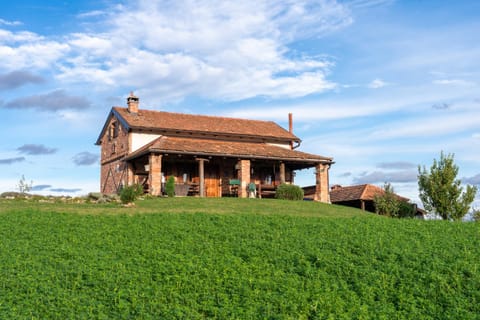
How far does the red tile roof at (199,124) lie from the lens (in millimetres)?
33500

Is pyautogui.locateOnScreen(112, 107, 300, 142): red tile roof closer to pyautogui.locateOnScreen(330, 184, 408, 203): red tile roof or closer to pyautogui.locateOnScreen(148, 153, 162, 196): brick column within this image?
pyautogui.locateOnScreen(148, 153, 162, 196): brick column

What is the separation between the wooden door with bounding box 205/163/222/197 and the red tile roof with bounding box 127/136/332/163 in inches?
62.9

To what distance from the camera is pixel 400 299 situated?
1145cm

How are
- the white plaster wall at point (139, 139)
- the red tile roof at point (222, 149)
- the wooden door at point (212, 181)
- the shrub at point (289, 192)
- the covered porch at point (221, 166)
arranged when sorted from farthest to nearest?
the wooden door at point (212, 181) < the white plaster wall at point (139, 139) < the covered porch at point (221, 166) < the shrub at point (289, 192) < the red tile roof at point (222, 149)

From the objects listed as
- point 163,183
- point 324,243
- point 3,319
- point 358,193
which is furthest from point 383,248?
point 358,193

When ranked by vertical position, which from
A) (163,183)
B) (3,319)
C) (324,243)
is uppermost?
(163,183)

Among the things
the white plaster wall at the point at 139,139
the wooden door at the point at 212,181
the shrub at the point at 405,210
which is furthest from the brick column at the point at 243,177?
the shrub at the point at 405,210

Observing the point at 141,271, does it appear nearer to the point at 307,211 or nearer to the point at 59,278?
the point at 59,278

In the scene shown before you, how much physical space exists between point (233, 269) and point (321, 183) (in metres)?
21.1

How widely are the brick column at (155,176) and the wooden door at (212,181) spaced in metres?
4.91

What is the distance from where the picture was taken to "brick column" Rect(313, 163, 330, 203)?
3288 cm

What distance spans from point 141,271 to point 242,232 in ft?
13.8

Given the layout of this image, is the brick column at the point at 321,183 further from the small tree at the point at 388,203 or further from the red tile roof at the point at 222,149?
the small tree at the point at 388,203

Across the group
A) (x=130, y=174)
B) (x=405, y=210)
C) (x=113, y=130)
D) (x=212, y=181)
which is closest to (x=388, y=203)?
(x=405, y=210)
